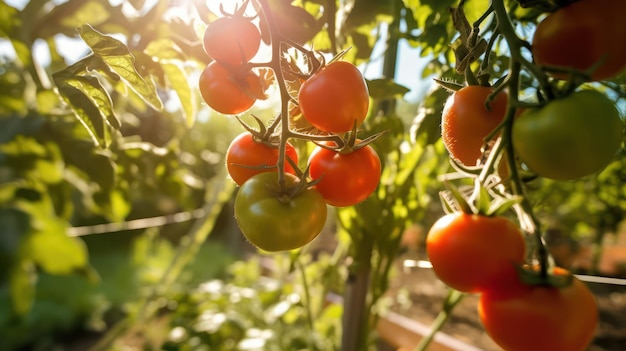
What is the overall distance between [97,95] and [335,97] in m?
0.19

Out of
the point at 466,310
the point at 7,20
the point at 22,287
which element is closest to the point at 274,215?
the point at 7,20

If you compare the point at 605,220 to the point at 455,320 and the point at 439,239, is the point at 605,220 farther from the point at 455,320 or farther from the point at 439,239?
the point at 439,239

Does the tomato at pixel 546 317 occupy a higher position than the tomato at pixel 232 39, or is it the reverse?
the tomato at pixel 232 39

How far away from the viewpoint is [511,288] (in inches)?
8.3

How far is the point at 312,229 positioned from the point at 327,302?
1.03 metres

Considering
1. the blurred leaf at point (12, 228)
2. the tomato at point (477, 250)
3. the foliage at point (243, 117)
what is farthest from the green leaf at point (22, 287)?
the tomato at point (477, 250)

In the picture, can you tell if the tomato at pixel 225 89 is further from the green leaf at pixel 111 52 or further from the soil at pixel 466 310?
the soil at pixel 466 310

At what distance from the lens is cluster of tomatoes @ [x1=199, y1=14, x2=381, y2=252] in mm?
241

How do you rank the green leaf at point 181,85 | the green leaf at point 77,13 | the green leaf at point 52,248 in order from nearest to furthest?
the green leaf at point 181,85
the green leaf at point 77,13
the green leaf at point 52,248

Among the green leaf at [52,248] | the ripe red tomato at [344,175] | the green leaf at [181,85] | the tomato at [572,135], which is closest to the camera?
the tomato at [572,135]

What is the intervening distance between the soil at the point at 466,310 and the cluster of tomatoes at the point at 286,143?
82 centimetres

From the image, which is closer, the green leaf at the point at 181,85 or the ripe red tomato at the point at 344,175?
the ripe red tomato at the point at 344,175

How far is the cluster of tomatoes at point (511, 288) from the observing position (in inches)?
7.8

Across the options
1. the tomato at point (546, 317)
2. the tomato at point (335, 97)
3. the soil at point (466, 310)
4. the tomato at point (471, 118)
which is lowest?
the soil at point (466, 310)
